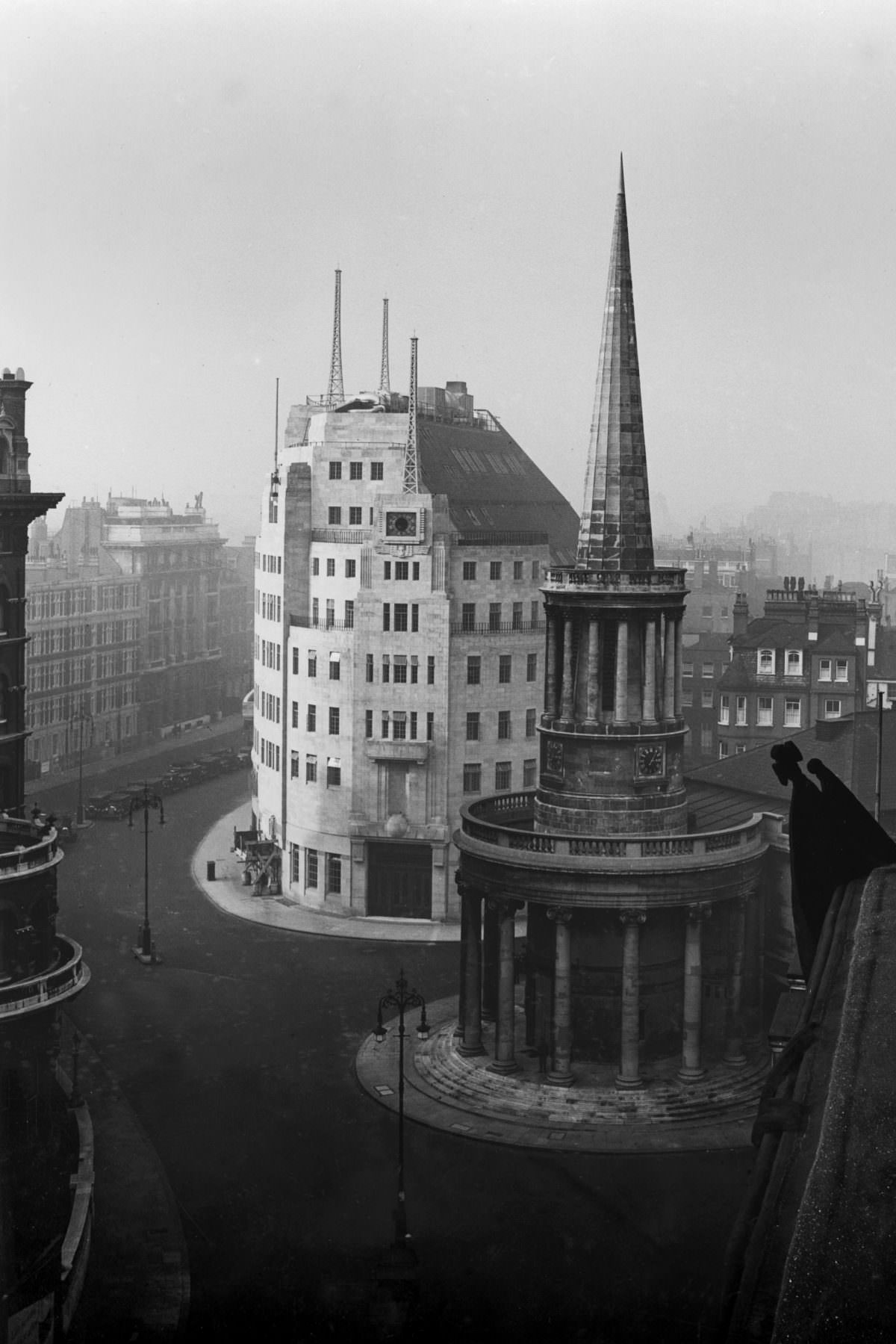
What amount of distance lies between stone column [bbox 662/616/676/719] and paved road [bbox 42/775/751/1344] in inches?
676

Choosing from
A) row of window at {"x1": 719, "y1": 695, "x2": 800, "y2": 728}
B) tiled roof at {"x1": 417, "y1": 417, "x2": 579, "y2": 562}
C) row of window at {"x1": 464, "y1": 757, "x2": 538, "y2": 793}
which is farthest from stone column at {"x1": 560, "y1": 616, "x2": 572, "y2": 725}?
row of window at {"x1": 719, "y1": 695, "x2": 800, "y2": 728}

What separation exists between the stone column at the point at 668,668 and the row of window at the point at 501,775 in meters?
28.0

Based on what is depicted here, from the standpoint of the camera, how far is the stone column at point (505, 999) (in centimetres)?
5669

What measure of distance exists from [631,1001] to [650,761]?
946 centimetres

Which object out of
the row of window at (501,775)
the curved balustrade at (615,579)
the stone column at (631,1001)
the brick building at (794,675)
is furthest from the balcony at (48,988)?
the brick building at (794,675)

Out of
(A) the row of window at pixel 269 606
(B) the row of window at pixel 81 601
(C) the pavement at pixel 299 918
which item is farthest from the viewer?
(B) the row of window at pixel 81 601

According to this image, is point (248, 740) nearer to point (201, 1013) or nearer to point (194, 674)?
point (194, 674)

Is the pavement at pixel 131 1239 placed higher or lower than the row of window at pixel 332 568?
lower

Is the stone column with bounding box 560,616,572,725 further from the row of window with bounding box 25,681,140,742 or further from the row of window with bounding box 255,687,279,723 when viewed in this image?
the row of window with bounding box 25,681,140,742

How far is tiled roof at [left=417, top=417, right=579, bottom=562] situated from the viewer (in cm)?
9150

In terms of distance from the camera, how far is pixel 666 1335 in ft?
121

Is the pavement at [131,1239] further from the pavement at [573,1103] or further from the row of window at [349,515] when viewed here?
the row of window at [349,515]

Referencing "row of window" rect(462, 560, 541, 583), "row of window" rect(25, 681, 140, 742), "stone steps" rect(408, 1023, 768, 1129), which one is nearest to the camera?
"stone steps" rect(408, 1023, 768, 1129)

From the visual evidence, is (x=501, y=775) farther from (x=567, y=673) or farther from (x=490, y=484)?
(x=567, y=673)
